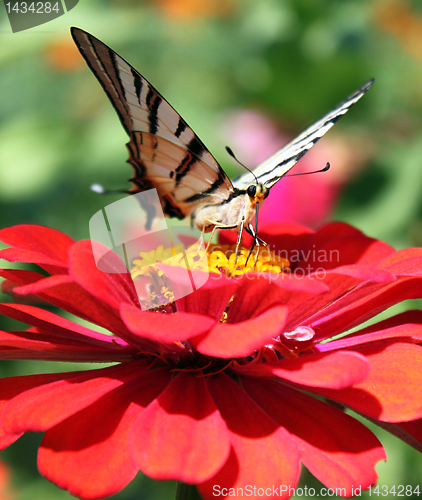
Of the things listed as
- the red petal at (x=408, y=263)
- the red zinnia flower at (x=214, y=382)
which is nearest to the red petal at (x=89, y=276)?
the red zinnia flower at (x=214, y=382)

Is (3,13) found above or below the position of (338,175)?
above

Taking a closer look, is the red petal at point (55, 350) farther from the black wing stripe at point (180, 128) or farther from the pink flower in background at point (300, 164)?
the pink flower in background at point (300, 164)

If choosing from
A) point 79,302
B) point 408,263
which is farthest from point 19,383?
point 408,263

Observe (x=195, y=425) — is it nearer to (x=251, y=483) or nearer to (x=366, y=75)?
(x=251, y=483)

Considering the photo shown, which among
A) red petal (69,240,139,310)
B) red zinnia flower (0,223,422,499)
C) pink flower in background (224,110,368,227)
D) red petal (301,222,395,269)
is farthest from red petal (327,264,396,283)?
pink flower in background (224,110,368,227)

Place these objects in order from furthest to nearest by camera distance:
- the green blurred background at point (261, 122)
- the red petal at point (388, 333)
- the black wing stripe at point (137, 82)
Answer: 1. the green blurred background at point (261, 122)
2. the black wing stripe at point (137, 82)
3. the red petal at point (388, 333)

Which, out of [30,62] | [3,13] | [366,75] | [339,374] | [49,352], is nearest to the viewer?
[339,374]

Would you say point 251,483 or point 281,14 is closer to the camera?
point 251,483

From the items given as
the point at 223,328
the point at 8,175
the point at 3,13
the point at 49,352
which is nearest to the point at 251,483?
the point at 223,328
